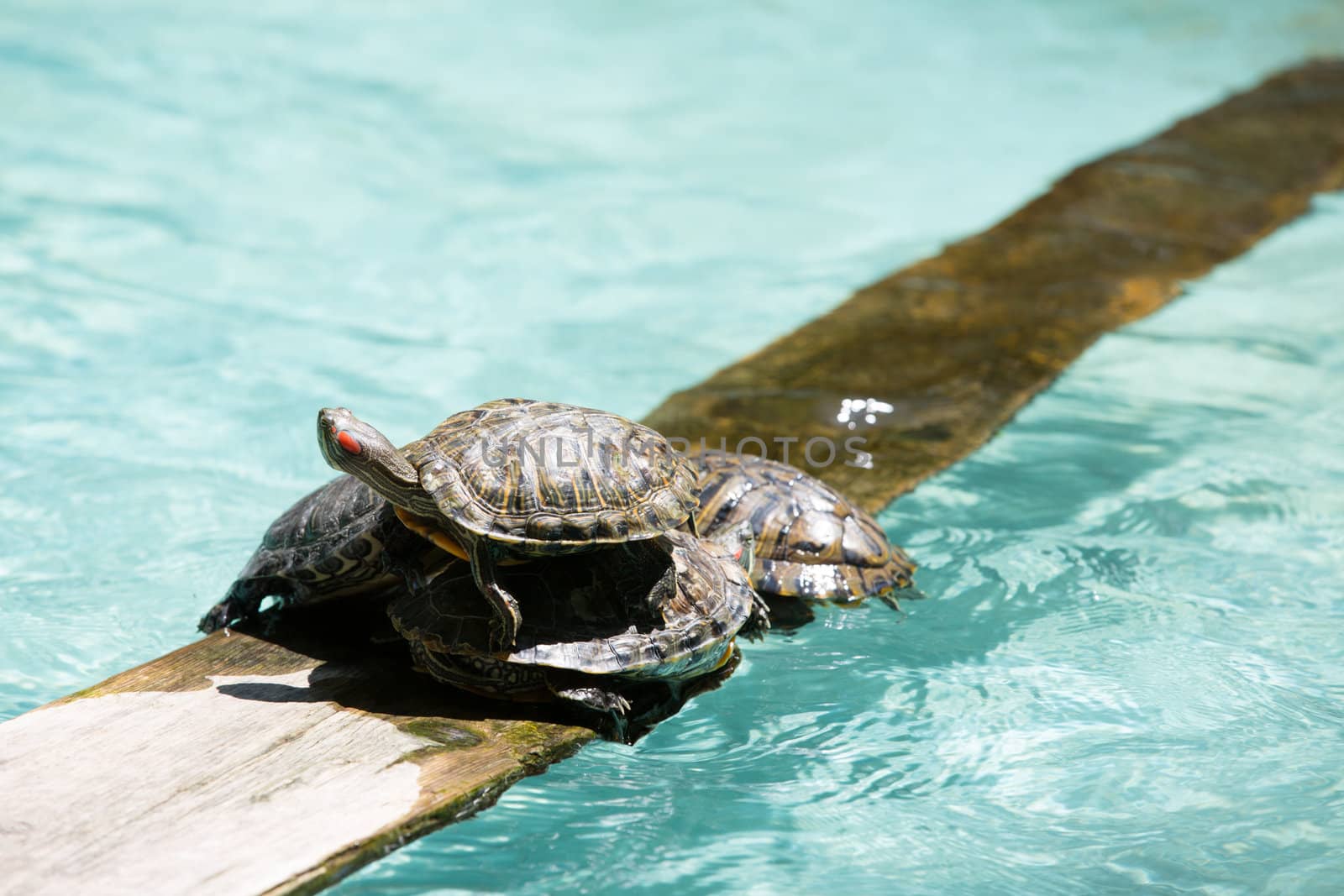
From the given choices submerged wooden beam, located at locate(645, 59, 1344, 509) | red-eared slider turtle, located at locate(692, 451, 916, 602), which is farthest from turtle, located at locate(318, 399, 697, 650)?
submerged wooden beam, located at locate(645, 59, 1344, 509)

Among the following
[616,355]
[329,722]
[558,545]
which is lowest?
[329,722]

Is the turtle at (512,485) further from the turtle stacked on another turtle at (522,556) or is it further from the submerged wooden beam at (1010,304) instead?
the submerged wooden beam at (1010,304)

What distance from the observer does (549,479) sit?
2953mm

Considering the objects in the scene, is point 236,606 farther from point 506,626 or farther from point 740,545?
point 740,545

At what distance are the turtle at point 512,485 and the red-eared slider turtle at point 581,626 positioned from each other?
8cm

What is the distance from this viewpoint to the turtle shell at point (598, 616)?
9.75 feet

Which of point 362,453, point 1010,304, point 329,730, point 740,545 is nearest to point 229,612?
point 329,730

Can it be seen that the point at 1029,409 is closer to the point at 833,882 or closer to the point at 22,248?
the point at 833,882

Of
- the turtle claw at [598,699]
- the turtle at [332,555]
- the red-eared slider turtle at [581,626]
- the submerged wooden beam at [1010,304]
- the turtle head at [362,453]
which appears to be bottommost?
the turtle claw at [598,699]

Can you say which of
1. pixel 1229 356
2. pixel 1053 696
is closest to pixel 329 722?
pixel 1053 696

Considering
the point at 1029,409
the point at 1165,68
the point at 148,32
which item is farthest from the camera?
the point at 1165,68

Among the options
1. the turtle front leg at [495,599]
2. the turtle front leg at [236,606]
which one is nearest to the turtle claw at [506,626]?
the turtle front leg at [495,599]

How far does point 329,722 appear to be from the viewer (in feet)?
9.69

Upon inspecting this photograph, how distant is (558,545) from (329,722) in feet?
2.27
